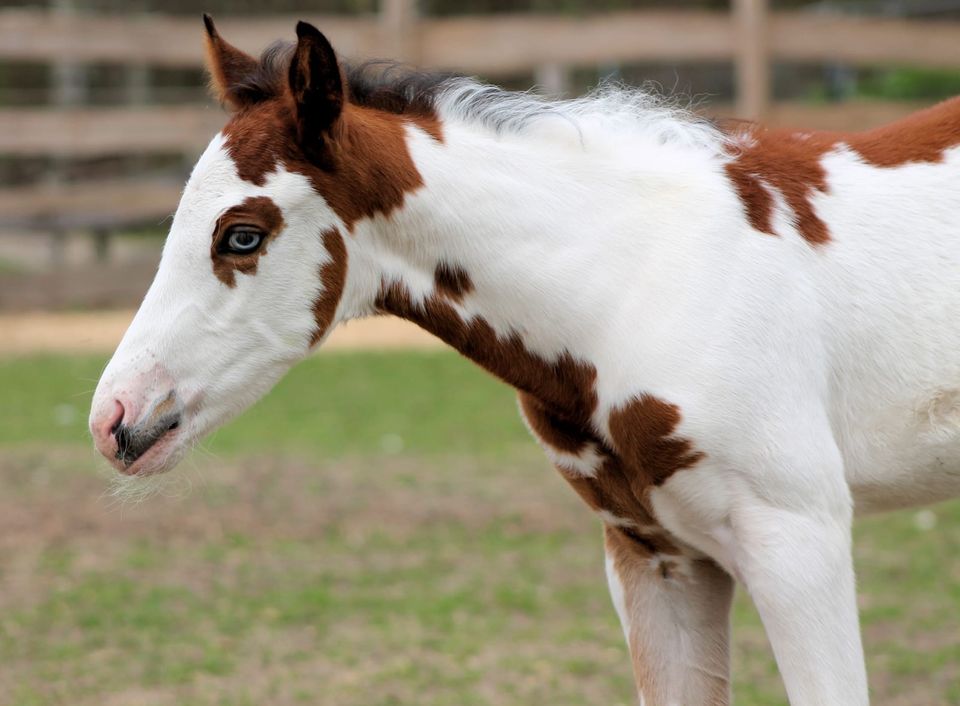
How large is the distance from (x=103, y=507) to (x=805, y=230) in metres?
4.86

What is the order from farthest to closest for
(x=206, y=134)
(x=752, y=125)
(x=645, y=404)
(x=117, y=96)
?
(x=117, y=96)
(x=206, y=134)
(x=752, y=125)
(x=645, y=404)

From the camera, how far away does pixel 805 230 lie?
9.48 feet

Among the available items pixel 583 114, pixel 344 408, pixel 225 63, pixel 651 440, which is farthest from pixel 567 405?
pixel 344 408

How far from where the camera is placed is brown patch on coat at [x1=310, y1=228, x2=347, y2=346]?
2.81 meters

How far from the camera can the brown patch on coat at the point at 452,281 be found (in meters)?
2.90

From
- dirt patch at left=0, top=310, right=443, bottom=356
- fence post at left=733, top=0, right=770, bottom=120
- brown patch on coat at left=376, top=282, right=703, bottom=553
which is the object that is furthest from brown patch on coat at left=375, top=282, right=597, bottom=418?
fence post at left=733, top=0, right=770, bottom=120

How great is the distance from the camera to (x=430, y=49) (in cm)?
1359

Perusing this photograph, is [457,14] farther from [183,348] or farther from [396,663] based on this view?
[183,348]

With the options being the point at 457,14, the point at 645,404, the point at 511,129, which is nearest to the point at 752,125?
the point at 511,129

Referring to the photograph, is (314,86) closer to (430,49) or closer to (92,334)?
(92,334)

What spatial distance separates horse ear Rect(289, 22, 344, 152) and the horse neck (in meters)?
0.21

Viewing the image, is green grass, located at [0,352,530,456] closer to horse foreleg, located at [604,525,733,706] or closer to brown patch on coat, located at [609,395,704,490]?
horse foreleg, located at [604,525,733,706]

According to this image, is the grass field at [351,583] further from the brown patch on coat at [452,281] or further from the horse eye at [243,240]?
the brown patch on coat at [452,281]

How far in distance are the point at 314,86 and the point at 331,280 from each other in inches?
15.8
